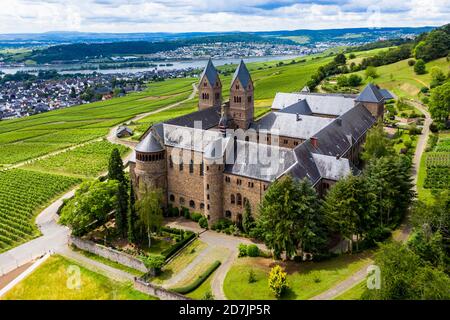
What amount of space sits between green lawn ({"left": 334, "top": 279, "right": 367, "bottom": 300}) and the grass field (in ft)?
81.7

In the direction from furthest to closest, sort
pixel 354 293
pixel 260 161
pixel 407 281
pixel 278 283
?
1. pixel 260 161
2. pixel 278 283
3. pixel 354 293
4. pixel 407 281

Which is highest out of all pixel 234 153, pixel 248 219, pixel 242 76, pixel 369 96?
pixel 242 76

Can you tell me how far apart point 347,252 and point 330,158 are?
17.9 metres

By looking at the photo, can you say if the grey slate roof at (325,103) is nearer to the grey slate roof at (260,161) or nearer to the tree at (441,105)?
the tree at (441,105)

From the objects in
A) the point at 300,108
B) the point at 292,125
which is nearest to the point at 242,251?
the point at 292,125

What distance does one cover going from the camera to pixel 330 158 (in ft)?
235

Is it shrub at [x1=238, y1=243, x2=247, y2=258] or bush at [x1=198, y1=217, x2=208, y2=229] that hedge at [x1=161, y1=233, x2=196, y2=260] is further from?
shrub at [x1=238, y1=243, x2=247, y2=258]

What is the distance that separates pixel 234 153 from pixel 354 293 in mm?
32255

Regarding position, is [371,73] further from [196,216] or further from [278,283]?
[278,283]

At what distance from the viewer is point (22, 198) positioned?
3686 inches
